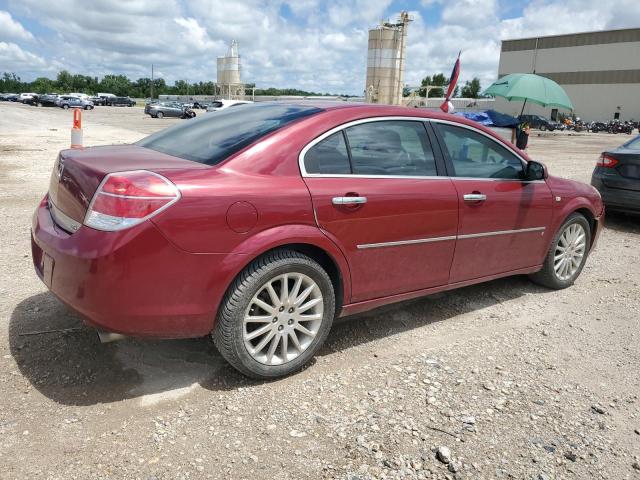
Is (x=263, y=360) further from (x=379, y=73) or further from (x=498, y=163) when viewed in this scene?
(x=379, y=73)

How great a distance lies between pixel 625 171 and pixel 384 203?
6.04 metres

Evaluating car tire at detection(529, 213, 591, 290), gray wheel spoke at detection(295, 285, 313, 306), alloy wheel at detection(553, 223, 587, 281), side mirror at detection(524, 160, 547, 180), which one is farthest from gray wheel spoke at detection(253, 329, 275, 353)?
alloy wheel at detection(553, 223, 587, 281)

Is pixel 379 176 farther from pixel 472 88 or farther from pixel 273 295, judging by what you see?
pixel 472 88

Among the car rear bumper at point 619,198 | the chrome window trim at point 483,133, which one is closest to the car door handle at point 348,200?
the chrome window trim at point 483,133

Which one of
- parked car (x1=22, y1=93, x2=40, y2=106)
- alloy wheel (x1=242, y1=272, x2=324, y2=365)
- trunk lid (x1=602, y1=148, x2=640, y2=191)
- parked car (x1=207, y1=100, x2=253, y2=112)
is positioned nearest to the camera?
alloy wheel (x1=242, y1=272, x2=324, y2=365)

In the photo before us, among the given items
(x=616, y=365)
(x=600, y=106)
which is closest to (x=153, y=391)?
(x=616, y=365)

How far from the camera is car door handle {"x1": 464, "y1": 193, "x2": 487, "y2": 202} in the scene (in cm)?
396

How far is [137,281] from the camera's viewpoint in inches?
106

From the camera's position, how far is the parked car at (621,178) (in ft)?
25.7

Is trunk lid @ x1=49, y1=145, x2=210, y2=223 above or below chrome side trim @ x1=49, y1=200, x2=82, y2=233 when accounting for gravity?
above

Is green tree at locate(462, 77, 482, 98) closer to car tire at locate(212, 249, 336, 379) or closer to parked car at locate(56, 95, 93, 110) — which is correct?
parked car at locate(56, 95, 93, 110)

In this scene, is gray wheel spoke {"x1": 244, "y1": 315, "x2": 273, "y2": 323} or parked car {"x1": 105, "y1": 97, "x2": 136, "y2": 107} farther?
parked car {"x1": 105, "y1": 97, "x2": 136, "y2": 107}

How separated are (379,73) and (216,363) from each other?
6418cm

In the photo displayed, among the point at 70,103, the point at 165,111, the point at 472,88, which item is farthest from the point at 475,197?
the point at 472,88
